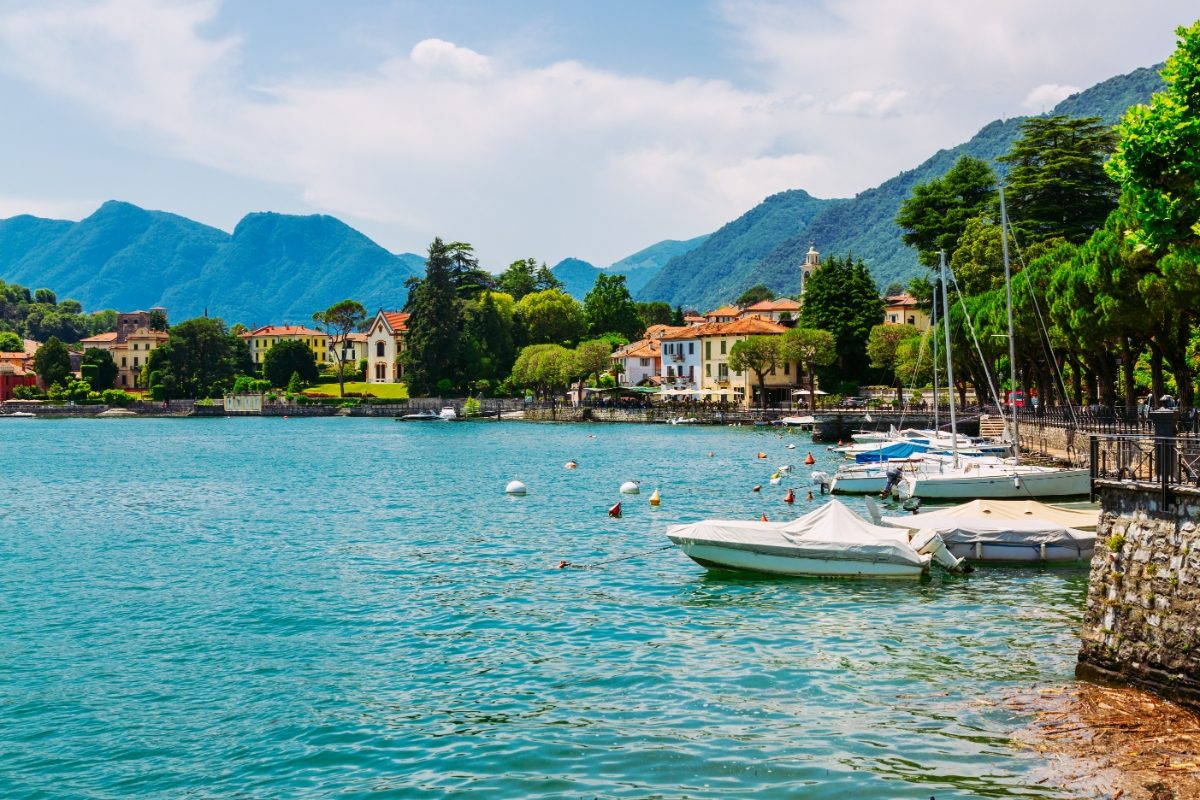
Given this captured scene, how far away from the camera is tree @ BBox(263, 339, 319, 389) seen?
172 meters

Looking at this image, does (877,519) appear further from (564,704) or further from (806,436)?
(806,436)

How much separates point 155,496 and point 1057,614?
1682 inches

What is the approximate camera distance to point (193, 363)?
166750 mm

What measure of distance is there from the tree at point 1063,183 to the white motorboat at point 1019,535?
5286 cm

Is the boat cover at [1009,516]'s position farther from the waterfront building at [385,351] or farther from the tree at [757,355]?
the waterfront building at [385,351]

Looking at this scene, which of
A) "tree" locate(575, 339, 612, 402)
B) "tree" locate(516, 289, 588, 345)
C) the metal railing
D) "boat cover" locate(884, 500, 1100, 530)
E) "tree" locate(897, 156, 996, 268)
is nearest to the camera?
the metal railing

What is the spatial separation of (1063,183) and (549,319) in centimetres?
9502

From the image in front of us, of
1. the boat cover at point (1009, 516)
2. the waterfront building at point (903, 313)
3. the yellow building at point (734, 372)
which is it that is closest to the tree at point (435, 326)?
the yellow building at point (734, 372)

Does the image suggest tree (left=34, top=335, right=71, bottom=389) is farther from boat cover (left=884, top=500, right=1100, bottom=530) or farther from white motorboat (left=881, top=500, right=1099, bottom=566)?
white motorboat (left=881, top=500, right=1099, bottom=566)

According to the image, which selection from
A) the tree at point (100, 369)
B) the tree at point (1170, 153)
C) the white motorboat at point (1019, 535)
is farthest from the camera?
the tree at point (100, 369)

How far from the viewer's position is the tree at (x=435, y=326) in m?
144

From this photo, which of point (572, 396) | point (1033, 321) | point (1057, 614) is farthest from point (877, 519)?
point (572, 396)

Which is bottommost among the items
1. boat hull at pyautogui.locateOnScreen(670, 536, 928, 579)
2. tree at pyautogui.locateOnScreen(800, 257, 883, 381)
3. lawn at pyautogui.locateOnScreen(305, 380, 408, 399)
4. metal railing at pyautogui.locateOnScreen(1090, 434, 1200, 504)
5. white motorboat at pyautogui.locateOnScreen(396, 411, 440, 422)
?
boat hull at pyautogui.locateOnScreen(670, 536, 928, 579)

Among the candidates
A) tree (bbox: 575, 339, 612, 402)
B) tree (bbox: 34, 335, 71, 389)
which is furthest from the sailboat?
tree (bbox: 34, 335, 71, 389)
